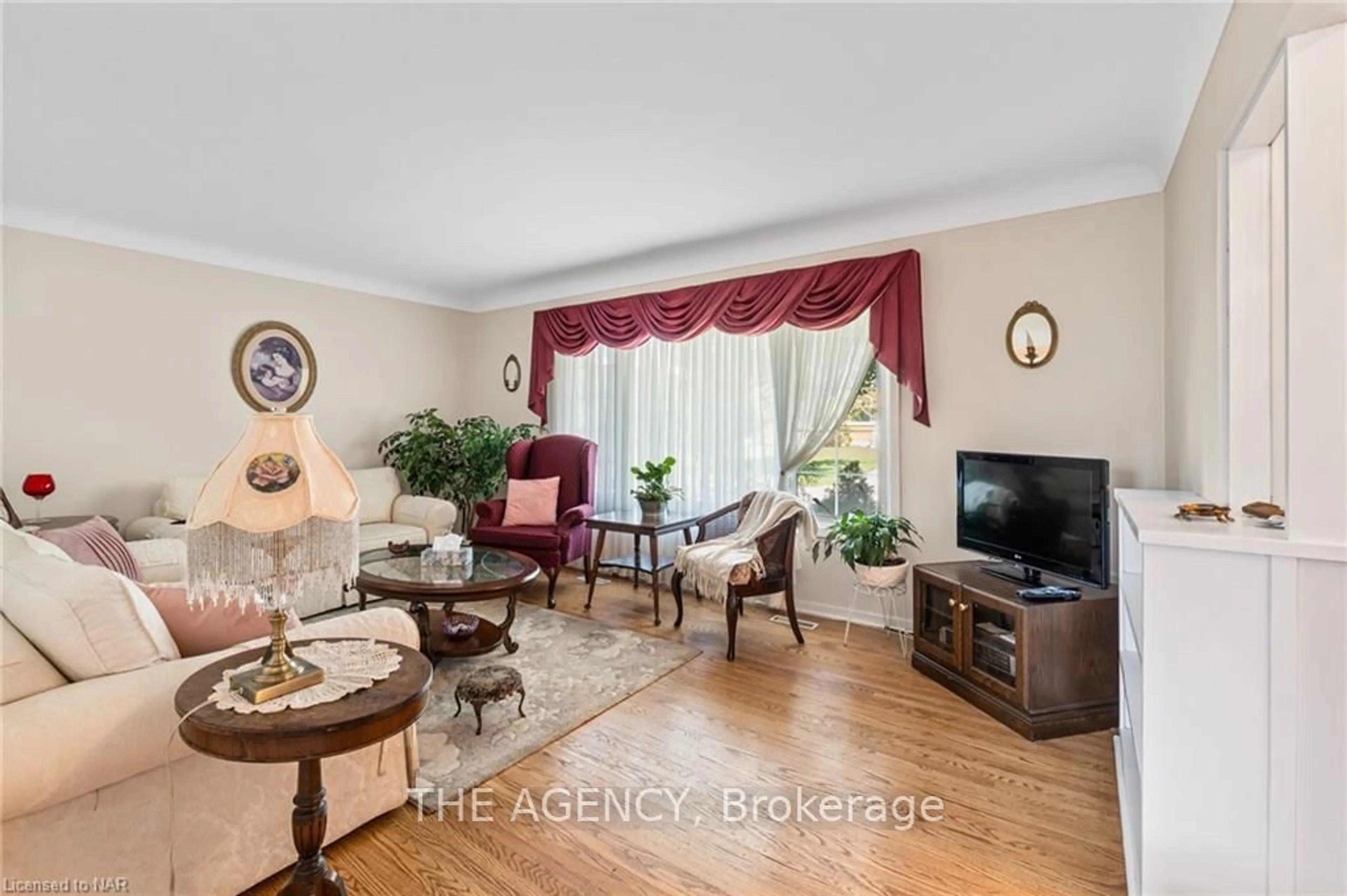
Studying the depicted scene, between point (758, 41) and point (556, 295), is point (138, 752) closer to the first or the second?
point (758, 41)

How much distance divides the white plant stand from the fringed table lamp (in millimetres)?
2809

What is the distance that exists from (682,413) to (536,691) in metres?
2.48

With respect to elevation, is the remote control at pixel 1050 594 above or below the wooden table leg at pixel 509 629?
above

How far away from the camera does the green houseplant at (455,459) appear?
509 cm

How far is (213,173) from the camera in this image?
2957mm

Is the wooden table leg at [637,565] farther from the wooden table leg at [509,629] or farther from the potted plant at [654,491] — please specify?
the wooden table leg at [509,629]

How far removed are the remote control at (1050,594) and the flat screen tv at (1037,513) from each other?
77mm

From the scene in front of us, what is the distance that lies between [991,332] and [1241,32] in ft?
6.01

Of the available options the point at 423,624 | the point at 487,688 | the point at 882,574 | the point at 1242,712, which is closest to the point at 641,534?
the point at 423,624

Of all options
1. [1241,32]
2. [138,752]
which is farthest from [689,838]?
[1241,32]

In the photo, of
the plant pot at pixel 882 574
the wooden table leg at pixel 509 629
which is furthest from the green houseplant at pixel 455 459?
the plant pot at pixel 882 574

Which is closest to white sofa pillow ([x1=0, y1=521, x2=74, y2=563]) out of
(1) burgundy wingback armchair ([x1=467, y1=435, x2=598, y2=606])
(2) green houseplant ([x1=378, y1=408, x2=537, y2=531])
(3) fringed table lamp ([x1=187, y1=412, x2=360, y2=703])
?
(3) fringed table lamp ([x1=187, y1=412, x2=360, y2=703])

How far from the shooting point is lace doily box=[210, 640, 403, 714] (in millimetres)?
1353

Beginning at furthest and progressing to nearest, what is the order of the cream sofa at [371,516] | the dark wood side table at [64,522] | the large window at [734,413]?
the large window at [734,413], the cream sofa at [371,516], the dark wood side table at [64,522]
